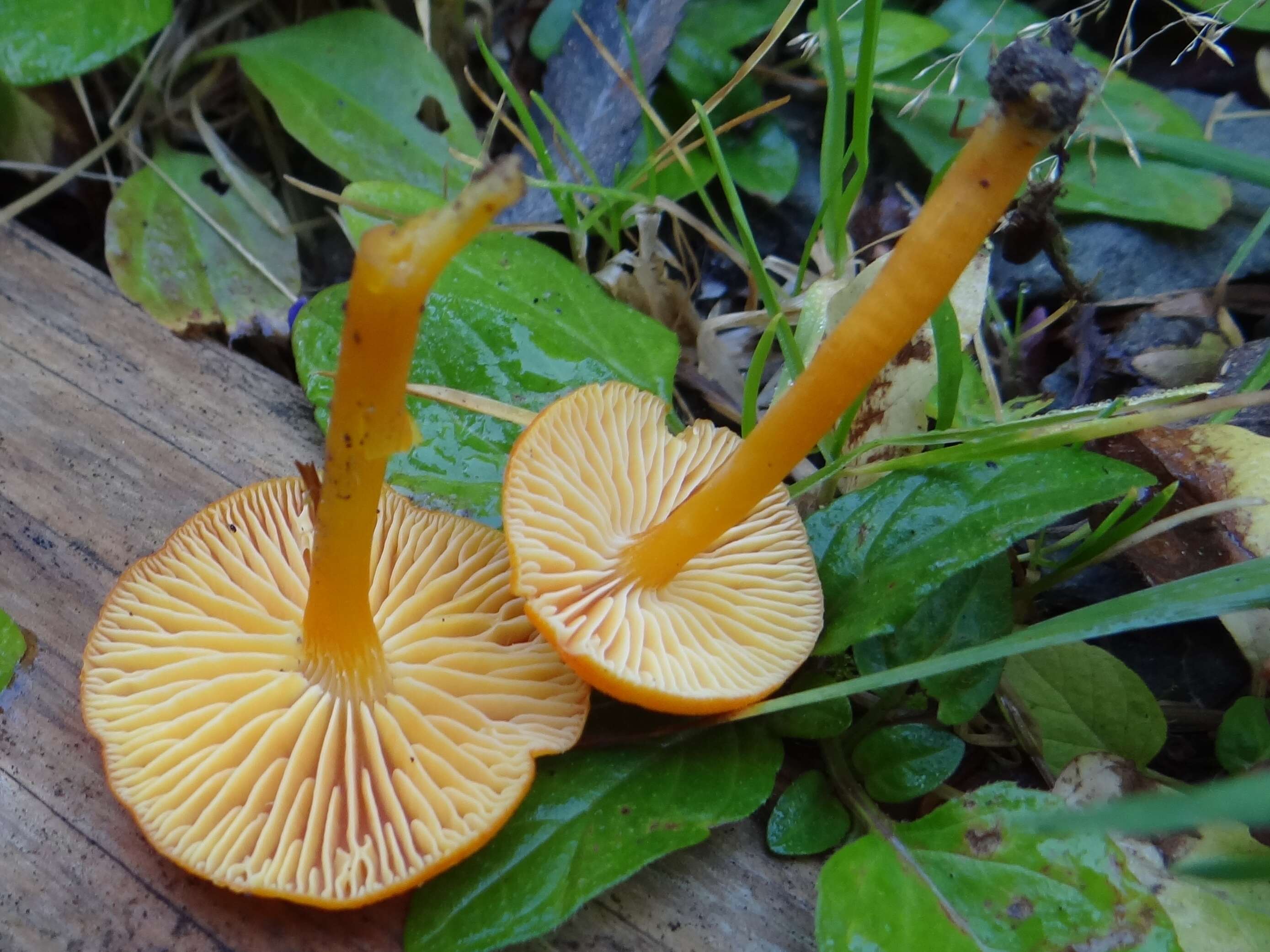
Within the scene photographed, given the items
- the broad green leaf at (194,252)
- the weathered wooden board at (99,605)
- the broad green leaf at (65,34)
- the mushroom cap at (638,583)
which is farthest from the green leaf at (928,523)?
the broad green leaf at (65,34)

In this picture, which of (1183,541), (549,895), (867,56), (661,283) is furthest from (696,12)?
(549,895)

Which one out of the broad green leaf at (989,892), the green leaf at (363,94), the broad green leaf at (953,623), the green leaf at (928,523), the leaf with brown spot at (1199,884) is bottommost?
the leaf with brown spot at (1199,884)

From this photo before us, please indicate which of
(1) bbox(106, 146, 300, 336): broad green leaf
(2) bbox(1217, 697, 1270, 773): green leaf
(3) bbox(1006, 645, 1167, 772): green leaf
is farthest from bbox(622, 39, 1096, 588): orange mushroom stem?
(1) bbox(106, 146, 300, 336): broad green leaf

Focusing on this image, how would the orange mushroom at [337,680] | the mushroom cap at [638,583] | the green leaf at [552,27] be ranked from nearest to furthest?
the orange mushroom at [337,680] < the mushroom cap at [638,583] < the green leaf at [552,27]

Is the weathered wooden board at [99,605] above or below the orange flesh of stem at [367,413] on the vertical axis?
below

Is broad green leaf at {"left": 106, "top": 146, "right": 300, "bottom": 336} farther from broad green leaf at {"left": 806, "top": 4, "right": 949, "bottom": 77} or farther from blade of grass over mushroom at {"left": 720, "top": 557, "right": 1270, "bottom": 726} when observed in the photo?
blade of grass over mushroom at {"left": 720, "top": 557, "right": 1270, "bottom": 726}

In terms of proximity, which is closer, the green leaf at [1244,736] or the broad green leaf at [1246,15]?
the green leaf at [1244,736]

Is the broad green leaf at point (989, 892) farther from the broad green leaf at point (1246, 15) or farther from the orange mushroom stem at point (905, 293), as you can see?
the broad green leaf at point (1246, 15)

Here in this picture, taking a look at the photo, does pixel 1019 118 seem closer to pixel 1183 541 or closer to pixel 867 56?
pixel 867 56

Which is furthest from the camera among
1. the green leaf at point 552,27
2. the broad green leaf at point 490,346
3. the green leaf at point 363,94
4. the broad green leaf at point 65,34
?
the green leaf at point 552,27

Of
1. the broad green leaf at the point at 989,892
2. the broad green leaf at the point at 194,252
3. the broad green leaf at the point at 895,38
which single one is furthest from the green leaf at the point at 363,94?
the broad green leaf at the point at 989,892
